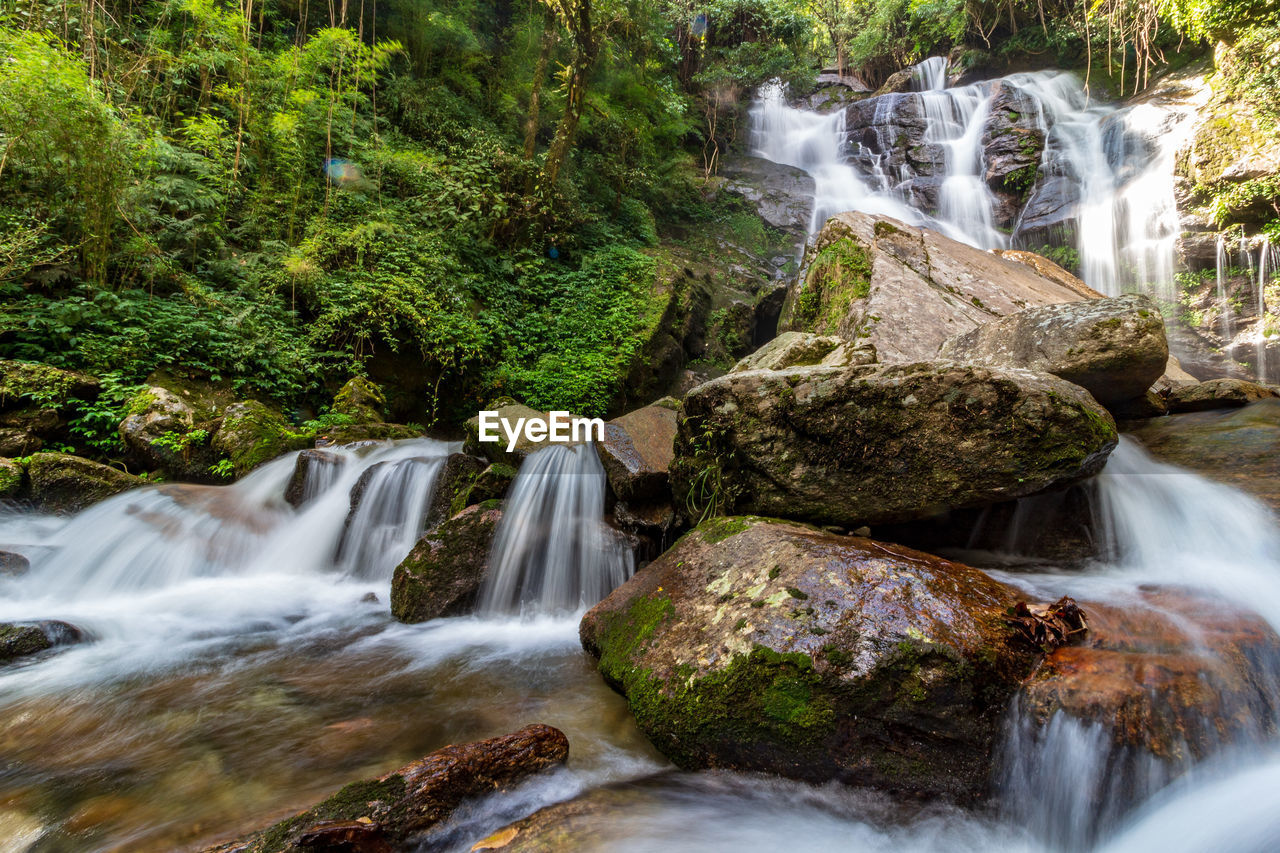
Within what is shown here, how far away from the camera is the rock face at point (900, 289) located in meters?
5.65

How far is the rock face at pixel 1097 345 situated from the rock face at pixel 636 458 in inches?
105

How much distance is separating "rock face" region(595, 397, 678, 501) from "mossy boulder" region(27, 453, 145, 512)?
15.9ft

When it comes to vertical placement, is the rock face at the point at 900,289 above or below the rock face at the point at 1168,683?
above

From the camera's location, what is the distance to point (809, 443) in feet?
11.5

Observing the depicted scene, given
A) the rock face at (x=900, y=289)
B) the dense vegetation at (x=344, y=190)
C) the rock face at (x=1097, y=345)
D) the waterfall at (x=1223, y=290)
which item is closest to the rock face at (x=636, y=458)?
the rock face at (x=900, y=289)

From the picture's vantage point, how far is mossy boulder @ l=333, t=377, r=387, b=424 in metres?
7.26

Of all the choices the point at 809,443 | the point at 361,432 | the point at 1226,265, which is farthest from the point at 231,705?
the point at 1226,265

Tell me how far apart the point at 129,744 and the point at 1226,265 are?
1623 centimetres

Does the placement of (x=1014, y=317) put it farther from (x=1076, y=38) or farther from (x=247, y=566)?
(x=1076, y=38)

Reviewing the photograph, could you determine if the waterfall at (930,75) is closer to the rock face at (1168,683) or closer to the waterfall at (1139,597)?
the waterfall at (1139,597)

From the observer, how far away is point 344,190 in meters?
9.16

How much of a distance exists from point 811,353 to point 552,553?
123 inches

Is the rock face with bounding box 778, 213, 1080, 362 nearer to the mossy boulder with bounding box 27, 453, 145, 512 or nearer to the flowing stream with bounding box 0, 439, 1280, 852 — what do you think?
the flowing stream with bounding box 0, 439, 1280, 852

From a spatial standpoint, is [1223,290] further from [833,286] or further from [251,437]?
[251,437]
